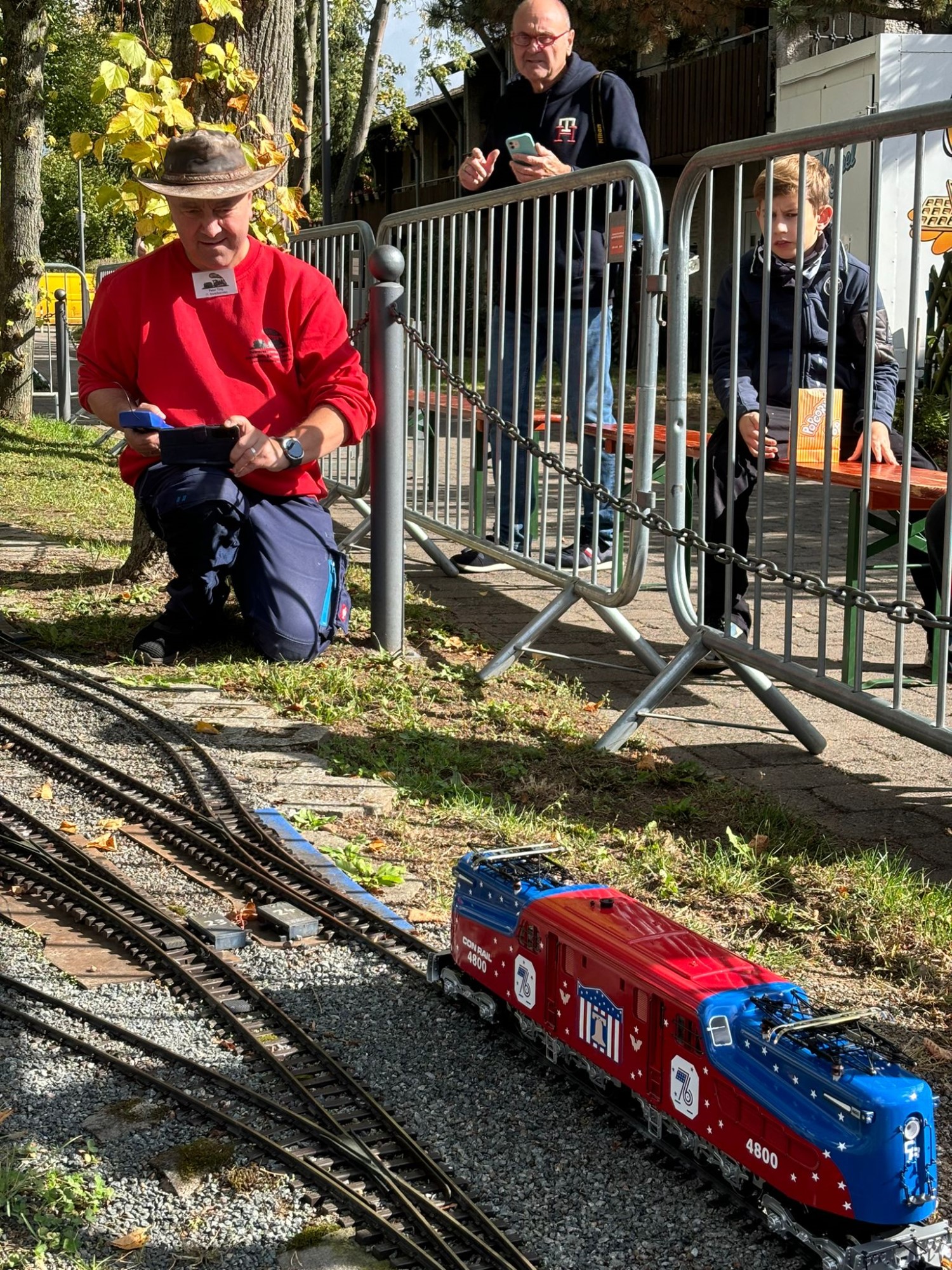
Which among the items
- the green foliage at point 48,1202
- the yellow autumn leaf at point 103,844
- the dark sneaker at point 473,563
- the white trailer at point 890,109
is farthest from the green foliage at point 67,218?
the green foliage at point 48,1202

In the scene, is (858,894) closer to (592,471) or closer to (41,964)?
(41,964)

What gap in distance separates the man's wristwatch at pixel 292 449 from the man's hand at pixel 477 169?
185 centimetres

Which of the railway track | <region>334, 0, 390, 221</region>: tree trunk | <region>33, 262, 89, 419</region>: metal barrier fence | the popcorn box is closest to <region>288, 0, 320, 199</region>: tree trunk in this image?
<region>334, 0, 390, 221</region>: tree trunk

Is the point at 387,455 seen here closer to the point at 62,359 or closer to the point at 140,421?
the point at 140,421

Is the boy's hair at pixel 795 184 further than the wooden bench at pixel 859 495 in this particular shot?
Yes

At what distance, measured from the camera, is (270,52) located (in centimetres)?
757

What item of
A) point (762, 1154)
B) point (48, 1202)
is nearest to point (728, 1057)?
point (762, 1154)

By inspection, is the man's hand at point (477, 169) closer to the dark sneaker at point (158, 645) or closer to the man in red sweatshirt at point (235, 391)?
the man in red sweatshirt at point (235, 391)

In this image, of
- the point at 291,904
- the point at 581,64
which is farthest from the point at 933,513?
the point at 581,64

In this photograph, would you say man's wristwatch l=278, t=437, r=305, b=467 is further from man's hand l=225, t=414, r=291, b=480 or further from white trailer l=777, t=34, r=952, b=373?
white trailer l=777, t=34, r=952, b=373

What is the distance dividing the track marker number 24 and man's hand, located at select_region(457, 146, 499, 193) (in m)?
5.43

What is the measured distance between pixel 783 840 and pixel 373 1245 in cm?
214

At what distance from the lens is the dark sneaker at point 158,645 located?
616 cm

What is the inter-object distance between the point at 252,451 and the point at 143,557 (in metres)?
1.93
